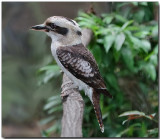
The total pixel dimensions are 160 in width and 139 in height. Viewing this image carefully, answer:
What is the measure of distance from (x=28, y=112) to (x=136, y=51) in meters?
1.83

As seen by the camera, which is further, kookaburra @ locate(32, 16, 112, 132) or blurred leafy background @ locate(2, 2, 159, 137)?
blurred leafy background @ locate(2, 2, 159, 137)

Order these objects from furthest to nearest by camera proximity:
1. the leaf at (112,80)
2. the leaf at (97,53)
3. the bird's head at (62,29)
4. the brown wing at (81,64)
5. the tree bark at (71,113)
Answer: the leaf at (112,80) → the leaf at (97,53) → the brown wing at (81,64) → the bird's head at (62,29) → the tree bark at (71,113)

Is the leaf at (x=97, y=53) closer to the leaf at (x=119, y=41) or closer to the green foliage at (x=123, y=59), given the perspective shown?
the green foliage at (x=123, y=59)

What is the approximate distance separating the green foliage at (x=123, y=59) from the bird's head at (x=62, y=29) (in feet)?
1.34

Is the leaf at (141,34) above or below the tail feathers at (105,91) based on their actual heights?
above

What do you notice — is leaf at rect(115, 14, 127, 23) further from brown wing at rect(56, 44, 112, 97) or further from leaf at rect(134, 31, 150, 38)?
brown wing at rect(56, 44, 112, 97)

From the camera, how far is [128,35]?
245 cm

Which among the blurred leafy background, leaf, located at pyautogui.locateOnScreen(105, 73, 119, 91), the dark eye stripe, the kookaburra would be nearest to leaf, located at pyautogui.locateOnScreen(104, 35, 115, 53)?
the blurred leafy background

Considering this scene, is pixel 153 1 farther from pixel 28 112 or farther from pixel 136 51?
pixel 28 112

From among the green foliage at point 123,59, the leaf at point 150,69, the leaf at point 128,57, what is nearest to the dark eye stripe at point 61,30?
the green foliage at point 123,59

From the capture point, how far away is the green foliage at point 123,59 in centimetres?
246

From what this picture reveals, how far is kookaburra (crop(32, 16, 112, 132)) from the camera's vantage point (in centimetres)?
194

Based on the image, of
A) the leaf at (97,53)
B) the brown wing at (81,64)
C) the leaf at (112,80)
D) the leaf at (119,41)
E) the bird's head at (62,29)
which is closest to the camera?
the bird's head at (62,29)

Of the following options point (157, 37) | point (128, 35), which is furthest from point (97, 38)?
point (157, 37)
